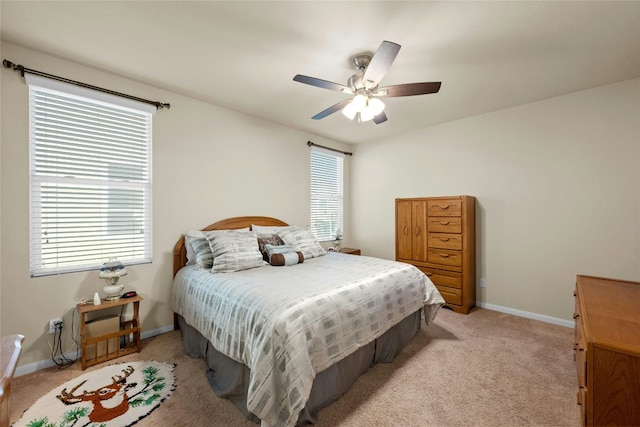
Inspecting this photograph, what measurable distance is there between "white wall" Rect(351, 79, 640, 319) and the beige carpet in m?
0.76

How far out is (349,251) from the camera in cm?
446

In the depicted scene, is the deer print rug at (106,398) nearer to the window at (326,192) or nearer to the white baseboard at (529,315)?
the window at (326,192)

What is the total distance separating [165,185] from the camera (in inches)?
111

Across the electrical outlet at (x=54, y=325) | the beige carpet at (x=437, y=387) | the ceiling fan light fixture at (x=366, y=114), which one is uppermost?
the ceiling fan light fixture at (x=366, y=114)

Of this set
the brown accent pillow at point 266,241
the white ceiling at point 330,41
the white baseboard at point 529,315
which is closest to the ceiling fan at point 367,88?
the white ceiling at point 330,41

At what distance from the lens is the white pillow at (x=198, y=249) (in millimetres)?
2598

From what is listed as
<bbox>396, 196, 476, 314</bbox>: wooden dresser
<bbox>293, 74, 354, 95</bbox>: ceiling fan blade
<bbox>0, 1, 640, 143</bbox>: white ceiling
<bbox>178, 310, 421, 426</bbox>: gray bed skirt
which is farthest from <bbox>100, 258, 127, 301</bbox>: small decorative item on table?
<bbox>396, 196, 476, 314</bbox>: wooden dresser

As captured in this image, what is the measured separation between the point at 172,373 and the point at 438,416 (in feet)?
6.50

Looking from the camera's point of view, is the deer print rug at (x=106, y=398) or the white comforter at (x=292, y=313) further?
the deer print rug at (x=106, y=398)

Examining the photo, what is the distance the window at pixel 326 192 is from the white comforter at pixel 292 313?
1889 millimetres

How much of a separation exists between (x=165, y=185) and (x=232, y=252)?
1102 millimetres

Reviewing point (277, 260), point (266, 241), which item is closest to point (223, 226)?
point (266, 241)

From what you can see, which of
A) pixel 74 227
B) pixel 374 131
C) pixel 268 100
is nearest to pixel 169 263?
pixel 74 227

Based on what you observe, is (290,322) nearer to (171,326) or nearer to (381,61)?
(381,61)
